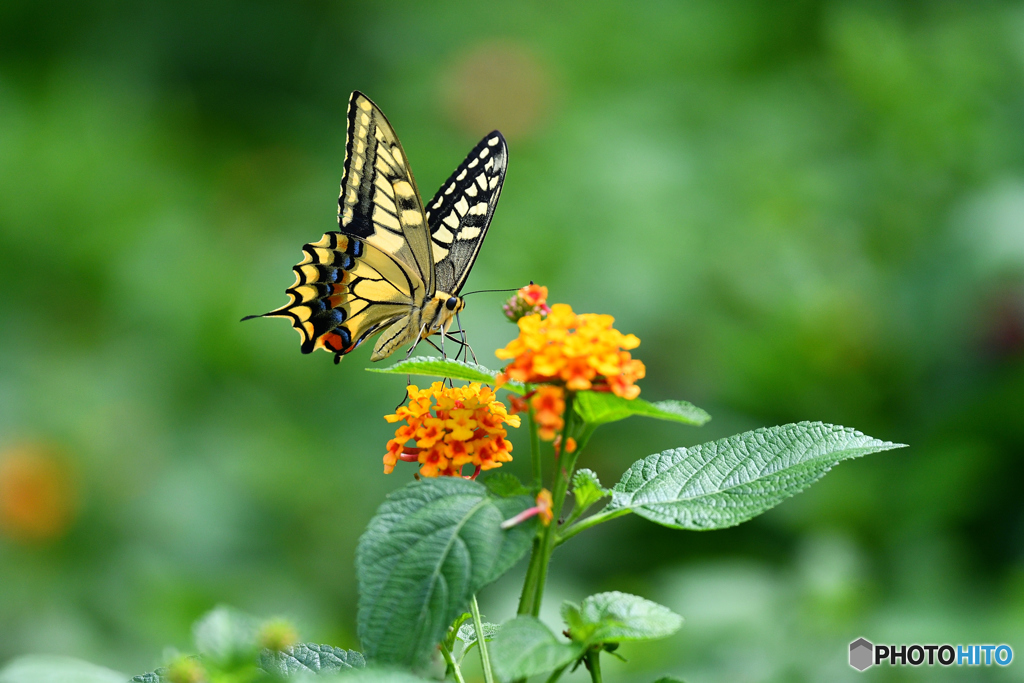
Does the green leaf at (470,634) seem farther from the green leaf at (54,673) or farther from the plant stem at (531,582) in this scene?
the green leaf at (54,673)

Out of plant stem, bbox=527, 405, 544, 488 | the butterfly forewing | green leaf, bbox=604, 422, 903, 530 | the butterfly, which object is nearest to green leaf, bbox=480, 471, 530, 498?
plant stem, bbox=527, 405, 544, 488

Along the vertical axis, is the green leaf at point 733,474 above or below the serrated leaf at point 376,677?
above

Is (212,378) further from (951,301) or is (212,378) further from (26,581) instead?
(951,301)

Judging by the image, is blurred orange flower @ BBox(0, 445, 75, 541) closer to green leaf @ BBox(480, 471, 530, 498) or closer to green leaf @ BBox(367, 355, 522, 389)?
green leaf @ BBox(367, 355, 522, 389)

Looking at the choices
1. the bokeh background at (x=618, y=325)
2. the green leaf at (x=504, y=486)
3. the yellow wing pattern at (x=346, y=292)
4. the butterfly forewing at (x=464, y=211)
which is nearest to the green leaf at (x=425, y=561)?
the green leaf at (x=504, y=486)

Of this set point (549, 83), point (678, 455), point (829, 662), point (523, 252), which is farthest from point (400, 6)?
point (678, 455)

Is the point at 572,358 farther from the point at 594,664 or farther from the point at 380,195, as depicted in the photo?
the point at 380,195
